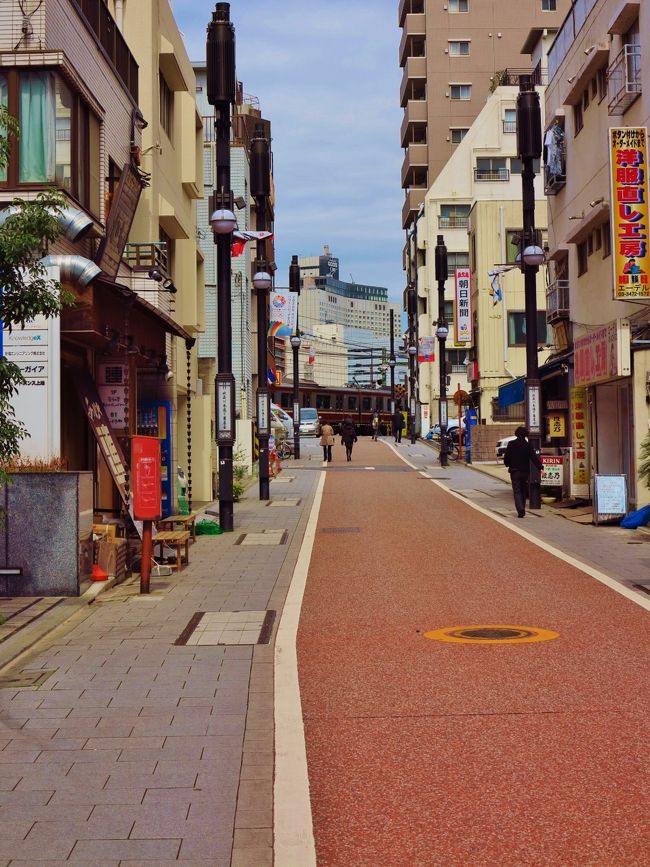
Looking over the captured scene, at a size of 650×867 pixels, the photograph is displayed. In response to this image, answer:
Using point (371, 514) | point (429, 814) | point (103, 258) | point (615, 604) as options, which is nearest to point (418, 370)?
point (371, 514)

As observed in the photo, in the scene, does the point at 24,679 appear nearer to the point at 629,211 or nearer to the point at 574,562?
the point at 574,562

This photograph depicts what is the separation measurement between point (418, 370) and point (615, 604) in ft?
215

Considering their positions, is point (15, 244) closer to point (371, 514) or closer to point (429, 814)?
point (429, 814)

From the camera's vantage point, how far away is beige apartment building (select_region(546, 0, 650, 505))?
1907 cm

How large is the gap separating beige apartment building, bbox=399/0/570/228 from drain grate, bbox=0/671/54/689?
76.1 meters

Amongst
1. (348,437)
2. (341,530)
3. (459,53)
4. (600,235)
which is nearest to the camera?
(341,530)

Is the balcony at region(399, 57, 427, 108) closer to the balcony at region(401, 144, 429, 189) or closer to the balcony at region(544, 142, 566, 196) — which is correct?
the balcony at region(401, 144, 429, 189)

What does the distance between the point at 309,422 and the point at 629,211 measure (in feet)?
174

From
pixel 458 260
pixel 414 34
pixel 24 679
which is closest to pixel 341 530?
pixel 24 679

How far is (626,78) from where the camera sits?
20.7 metres

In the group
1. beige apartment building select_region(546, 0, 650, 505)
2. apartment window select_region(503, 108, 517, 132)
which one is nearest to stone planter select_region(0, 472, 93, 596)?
beige apartment building select_region(546, 0, 650, 505)

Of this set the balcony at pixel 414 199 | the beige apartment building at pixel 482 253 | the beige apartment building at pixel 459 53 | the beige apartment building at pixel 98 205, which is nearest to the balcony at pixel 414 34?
the beige apartment building at pixel 459 53

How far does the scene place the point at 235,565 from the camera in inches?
568

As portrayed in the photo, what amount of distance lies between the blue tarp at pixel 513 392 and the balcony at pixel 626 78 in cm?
647
